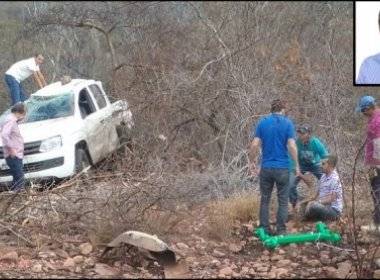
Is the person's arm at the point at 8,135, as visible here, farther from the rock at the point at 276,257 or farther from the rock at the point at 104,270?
the rock at the point at 276,257

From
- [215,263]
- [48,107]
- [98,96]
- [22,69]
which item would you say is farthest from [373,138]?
[22,69]

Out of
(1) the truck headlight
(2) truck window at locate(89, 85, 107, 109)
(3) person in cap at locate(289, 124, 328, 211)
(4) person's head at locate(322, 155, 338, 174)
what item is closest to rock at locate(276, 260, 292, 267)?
(4) person's head at locate(322, 155, 338, 174)

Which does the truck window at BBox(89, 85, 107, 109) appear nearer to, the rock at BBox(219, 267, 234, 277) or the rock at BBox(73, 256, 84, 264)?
the rock at BBox(73, 256, 84, 264)

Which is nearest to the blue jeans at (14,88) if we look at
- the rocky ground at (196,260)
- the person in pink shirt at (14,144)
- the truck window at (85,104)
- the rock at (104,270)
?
the truck window at (85,104)

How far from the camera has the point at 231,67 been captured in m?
11.5

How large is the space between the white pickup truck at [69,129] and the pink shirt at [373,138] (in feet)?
14.6

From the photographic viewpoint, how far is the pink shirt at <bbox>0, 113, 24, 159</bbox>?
888 cm

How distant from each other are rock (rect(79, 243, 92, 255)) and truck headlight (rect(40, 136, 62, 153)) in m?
3.09

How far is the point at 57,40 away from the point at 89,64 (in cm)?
169

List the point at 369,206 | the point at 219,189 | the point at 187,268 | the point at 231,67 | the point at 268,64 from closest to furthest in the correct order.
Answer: the point at 187,268
the point at 369,206
the point at 219,189
the point at 231,67
the point at 268,64

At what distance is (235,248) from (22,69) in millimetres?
6790

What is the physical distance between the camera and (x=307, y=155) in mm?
8297

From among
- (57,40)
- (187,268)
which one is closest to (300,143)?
(187,268)

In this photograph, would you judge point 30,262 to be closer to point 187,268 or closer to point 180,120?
point 187,268
